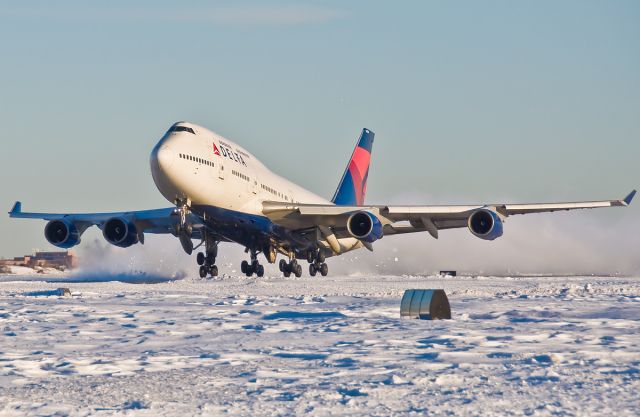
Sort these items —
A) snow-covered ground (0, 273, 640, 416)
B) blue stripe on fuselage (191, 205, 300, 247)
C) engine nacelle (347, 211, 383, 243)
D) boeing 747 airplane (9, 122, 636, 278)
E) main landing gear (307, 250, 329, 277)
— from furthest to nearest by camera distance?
main landing gear (307, 250, 329, 277)
engine nacelle (347, 211, 383, 243)
blue stripe on fuselage (191, 205, 300, 247)
boeing 747 airplane (9, 122, 636, 278)
snow-covered ground (0, 273, 640, 416)

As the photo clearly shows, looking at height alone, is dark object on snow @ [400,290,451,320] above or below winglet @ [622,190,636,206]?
below

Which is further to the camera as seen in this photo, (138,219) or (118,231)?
(138,219)

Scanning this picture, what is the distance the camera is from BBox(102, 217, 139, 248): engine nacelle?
171 feet

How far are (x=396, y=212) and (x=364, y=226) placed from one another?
11.6 feet

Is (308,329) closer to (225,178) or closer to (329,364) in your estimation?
(329,364)

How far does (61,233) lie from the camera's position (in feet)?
176

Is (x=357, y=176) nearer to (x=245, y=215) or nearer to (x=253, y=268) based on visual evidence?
(x=253, y=268)

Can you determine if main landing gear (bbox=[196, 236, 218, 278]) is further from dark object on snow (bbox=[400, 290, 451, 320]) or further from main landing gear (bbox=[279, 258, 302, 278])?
dark object on snow (bbox=[400, 290, 451, 320])

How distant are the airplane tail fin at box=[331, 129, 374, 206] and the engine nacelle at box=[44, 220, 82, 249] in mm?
20917

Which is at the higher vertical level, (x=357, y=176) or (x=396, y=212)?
(x=357, y=176)

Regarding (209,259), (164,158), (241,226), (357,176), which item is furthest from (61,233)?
(357,176)

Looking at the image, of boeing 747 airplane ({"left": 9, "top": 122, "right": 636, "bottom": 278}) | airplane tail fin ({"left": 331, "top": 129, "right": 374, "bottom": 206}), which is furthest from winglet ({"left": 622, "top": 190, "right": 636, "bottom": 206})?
airplane tail fin ({"left": 331, "top": 129, "right": 374, "bottom": 206})

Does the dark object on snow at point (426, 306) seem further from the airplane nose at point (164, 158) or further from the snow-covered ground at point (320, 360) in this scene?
the airplane nose at point (164, 158)

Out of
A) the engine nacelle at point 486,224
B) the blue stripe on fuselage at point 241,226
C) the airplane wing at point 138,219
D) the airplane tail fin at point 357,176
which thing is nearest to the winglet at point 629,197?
the engine nacelle at point 486,224
